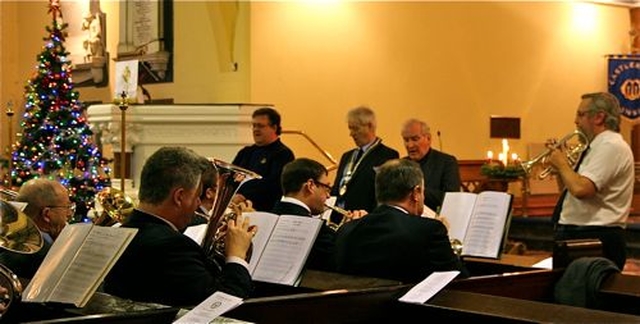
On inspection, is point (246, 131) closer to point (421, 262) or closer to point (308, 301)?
point (421, 262)

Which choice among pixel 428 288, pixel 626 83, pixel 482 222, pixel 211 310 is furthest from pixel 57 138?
pixel 626 83

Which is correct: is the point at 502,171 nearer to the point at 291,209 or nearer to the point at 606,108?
the point at 606,108

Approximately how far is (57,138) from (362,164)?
3.88 m

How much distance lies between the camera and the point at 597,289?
4.08 metres

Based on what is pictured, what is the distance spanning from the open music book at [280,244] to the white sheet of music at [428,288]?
0.48 meters

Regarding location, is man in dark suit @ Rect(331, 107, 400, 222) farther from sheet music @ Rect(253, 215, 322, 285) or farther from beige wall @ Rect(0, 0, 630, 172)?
beige wall @ Rect(0, 0, 630, 172)

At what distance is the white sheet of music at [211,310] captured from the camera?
2.65 metres

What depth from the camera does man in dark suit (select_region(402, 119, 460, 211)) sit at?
6.34m

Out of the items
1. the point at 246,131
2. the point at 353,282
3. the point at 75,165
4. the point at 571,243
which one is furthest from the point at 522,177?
the point at 353,282

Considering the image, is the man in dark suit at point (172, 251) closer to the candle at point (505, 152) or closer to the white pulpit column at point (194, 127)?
the white pulpit column at point (194, 127)

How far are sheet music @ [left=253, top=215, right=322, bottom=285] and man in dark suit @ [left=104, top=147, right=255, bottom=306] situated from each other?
494 millimetres

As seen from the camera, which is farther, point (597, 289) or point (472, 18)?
point (472, 18)

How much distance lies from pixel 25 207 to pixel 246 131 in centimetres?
464

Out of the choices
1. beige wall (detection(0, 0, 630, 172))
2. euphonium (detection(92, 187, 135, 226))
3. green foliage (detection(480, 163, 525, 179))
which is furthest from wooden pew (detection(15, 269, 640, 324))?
green foliage (detection(480, 163, 525, 179))
